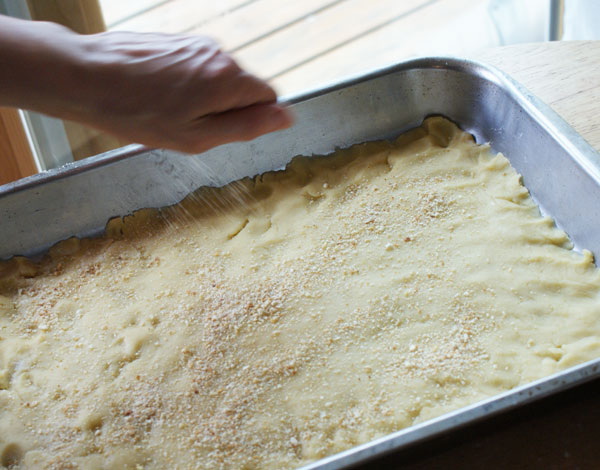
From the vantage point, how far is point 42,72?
3.03ft

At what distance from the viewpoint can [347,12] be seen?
261 centimetres

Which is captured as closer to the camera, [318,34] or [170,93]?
[170,93]

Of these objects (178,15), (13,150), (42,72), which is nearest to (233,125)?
(42,72)

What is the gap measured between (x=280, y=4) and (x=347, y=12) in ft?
0.90

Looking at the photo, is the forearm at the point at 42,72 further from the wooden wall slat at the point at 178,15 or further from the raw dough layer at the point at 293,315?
the wooden wall slat at the point at 178,15

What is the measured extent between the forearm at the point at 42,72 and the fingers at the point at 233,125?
171mm

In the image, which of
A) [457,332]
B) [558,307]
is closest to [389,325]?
[457,332]

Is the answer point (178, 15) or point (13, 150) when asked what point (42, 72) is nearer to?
point (13, 150)

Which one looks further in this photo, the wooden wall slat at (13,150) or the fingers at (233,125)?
the wooden wall slat at (13,150)

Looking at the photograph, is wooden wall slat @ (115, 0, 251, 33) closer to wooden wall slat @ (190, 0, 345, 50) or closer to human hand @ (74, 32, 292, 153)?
wooden wall slat @ (190, 0, 345, 50)

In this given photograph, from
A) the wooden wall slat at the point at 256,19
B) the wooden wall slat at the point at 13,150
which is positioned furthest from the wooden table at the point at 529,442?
the wooden wall slat at the point at 256,19

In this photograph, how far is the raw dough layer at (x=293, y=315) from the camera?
3.29 feet

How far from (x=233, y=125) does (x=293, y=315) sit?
0.38m

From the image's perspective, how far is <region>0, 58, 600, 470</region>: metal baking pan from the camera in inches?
48.0
